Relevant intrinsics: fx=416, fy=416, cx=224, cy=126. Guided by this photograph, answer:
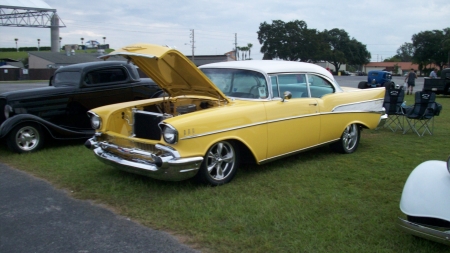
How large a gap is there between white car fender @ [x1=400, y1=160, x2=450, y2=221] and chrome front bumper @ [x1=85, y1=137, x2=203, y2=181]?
7.37ft

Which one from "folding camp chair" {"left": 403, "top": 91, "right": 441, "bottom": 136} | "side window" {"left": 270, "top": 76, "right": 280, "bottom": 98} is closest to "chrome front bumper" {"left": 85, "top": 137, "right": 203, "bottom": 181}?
"side window" {"left": 270, "top": 76, "right": 280, "bottom": 98}

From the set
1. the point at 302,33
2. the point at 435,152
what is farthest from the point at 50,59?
the point at 435,152

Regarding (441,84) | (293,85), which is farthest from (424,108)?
(441,84)

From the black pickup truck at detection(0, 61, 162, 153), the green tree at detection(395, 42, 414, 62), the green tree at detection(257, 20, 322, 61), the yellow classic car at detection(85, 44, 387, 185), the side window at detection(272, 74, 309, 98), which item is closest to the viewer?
the yellow classic car at detection(85, 44, 387, 185)

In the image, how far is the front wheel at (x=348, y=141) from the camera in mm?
6840

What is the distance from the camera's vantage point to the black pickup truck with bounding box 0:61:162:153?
7.31 m

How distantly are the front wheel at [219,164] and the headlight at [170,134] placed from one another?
19.3 inches

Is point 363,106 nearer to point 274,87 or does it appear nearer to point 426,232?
point 274,87

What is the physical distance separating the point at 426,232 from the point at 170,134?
2.68 meters

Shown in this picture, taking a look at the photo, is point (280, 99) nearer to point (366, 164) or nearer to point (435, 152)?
point (366, 164)

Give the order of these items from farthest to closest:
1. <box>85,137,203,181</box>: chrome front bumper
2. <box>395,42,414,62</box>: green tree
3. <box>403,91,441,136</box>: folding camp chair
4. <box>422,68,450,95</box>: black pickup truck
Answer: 1. <box>395,42,414,62</box>: green tree
2. <box>422,68,450,95</box>: black pickup truck
3. <box>403,91,441,136</box>: folding camp chair
4. <box>85,137,203,181</box>: chrome front bumper

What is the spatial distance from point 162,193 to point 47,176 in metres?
1.99

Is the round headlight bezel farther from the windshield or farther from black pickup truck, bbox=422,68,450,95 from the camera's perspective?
black pickup truck, bbox=422,68,450,95

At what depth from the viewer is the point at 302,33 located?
47.9m
